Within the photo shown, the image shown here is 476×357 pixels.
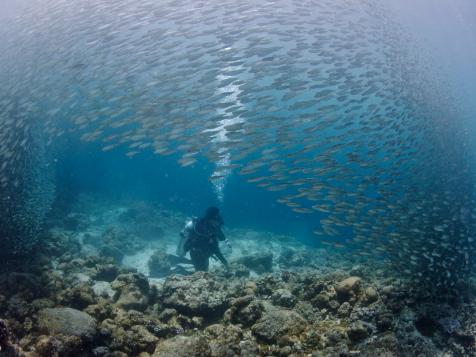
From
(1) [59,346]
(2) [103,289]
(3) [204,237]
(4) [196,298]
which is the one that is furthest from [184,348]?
(3) [204,237]

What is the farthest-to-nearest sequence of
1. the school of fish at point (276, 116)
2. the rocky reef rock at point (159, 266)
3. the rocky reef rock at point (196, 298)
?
1. the rocky reef rock at point (159, 266)
2. the school of fish at point (276, 116)
3. the rocky reef rock at point (196, 298)

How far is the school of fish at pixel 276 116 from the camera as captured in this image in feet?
31.7

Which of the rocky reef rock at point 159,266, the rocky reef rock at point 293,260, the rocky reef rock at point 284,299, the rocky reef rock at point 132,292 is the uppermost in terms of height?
the rocky reef rock at point 132,292

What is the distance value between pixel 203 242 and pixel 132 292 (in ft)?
13.6

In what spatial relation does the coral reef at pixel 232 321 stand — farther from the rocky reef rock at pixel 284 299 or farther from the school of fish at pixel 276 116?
the school of fish at pixel 276 116

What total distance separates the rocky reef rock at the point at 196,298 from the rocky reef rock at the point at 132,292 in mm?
503

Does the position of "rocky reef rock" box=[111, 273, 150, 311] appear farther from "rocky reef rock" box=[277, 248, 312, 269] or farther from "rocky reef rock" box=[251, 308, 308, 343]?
"rocky reef rock" box=[277, 248, 312, 269]

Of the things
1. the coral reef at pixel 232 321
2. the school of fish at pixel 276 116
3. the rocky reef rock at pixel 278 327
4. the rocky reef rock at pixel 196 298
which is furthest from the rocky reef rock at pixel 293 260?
the rocky reef rock at pixel 278 327

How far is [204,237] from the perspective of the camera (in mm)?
11602

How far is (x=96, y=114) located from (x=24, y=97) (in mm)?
4955

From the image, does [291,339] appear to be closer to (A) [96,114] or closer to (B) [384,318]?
(B) [384,318]

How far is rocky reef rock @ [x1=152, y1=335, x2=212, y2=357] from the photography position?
15.4 ft

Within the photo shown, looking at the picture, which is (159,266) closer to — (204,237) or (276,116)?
(204,237)

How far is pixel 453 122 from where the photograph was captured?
21.5 meters
